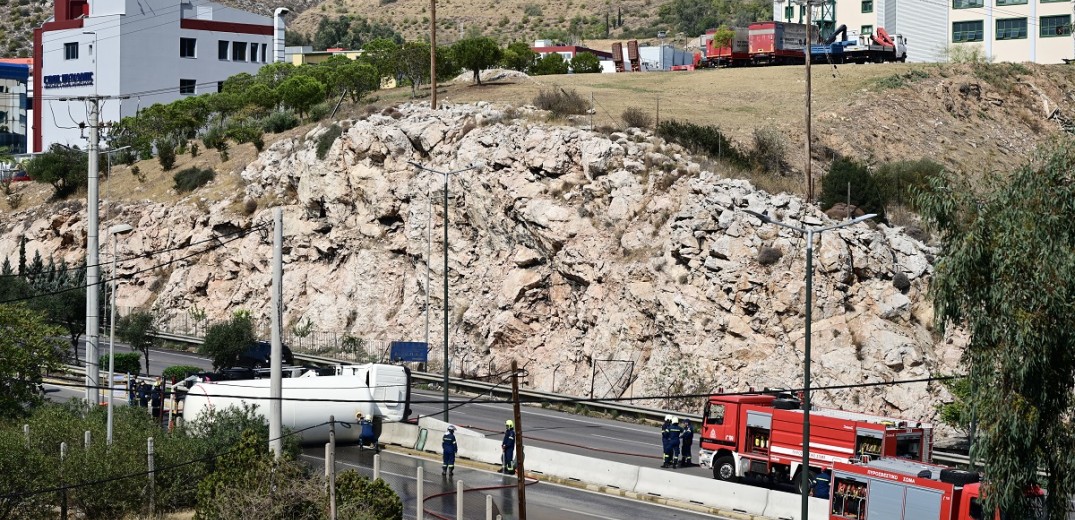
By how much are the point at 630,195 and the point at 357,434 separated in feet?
63.0

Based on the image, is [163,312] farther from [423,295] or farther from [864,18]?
[864,18]

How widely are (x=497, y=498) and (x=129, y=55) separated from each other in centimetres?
7173

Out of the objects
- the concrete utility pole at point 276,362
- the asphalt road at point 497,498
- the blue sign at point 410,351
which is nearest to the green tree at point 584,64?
the blue sign at point 410,351

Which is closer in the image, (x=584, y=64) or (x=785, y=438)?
(x=785, y=438)

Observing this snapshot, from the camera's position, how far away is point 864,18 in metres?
83.1

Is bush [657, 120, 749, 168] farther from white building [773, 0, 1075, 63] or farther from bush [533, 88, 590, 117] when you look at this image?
white building [773, 0, 1075, 63]

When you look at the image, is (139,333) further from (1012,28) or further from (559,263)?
(1012,28)

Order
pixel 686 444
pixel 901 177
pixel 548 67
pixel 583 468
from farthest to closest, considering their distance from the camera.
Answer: pixel 548 67 < pixel 901 177 < pixel 686 444 < pixel 583 468

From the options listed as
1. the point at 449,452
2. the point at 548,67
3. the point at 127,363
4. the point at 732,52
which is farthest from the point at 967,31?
the point at 449,452

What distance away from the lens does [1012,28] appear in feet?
254

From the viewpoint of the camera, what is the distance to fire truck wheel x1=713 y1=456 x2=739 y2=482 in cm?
3225

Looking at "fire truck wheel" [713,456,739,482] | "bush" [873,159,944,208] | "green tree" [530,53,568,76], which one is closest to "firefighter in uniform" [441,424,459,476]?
"fire truck wheel" [713,456,739,482]

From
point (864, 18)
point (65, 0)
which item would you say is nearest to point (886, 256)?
point (864, 18)

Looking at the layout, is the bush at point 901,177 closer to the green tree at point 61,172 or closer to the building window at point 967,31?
the building window at point 967,31
